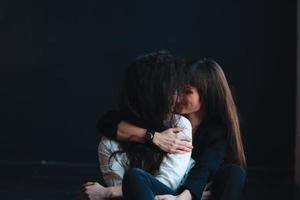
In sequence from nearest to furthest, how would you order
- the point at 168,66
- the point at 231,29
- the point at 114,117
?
1. the point at 168,66
2. the point at 114,117
3. the point at 231,29

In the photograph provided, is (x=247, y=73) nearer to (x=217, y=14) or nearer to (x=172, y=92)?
(x=217, y=14)

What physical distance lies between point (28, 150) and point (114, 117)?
2188 mm

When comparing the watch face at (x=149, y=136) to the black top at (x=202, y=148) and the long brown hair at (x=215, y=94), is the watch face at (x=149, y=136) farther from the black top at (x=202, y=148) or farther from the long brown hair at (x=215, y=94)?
the long brown hair at (x=215, y=94)

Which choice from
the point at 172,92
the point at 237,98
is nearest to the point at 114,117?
the point at 172,92

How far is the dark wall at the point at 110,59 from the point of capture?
4488 millimetres

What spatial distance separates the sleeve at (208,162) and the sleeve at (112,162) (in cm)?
22

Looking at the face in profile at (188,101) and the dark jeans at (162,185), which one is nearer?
the dark jeans at (162,185)

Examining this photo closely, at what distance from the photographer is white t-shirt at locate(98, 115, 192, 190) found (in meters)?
2.43

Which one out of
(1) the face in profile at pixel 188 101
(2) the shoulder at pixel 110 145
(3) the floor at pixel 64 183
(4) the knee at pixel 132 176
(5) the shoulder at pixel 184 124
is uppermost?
(1) the face in profile at pixel 188 101

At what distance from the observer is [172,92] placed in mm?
2451

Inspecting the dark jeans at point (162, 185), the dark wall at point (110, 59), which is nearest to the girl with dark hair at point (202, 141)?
the dark jeans at point (162, 185)

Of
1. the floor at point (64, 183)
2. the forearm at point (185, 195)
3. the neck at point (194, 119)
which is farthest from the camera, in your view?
the floor at point (64, 183)

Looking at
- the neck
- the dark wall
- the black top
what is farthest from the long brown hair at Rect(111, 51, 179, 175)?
the dark wall

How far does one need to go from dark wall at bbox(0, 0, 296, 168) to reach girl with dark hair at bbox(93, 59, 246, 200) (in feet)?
5.98
